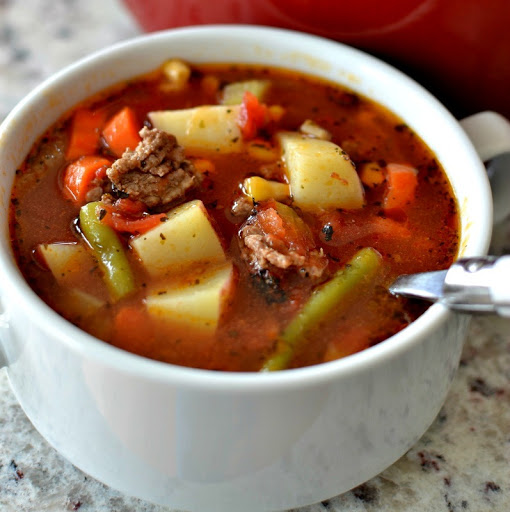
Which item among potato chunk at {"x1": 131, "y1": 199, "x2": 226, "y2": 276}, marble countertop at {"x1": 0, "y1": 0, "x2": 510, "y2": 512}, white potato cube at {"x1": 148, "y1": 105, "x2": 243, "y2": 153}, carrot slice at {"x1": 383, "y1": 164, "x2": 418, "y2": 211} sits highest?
white potato cube at {"x1": 148, "y1": 105, "x2": 243, "y2": 153}

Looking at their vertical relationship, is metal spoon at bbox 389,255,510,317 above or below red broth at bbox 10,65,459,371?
above

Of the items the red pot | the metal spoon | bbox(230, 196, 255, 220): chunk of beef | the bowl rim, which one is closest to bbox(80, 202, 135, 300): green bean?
the bowl rim

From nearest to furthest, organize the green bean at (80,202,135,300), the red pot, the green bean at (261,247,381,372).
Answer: the green bean at (261,247,381,372)
the green bean at (80,202,135,300)
the red pot

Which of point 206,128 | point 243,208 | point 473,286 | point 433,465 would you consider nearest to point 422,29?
point 206,128

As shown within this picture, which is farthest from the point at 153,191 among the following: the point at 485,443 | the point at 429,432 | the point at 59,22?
the point at 59,22

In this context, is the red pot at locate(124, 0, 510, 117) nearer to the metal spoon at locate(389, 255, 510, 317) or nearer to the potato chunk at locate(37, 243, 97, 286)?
the metal spoon at locate(389, 255, 510, 317)
